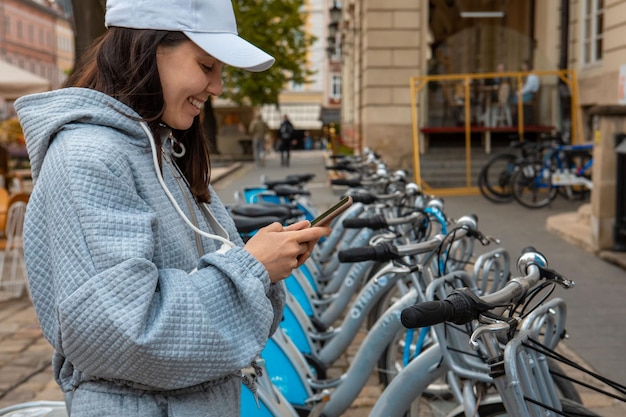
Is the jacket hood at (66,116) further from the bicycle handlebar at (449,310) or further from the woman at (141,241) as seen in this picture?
the bicycle handlebar at (449,310)

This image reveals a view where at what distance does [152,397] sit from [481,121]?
55.9 feet

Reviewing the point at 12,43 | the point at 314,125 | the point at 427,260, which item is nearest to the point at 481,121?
the point at 427,260

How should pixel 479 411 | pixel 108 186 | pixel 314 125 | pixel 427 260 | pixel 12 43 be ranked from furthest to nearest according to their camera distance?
1. pixel 12 43
2. pixel 314 125
3. pixel 427 260
4. pixel 479 411
5. pixel 108 186

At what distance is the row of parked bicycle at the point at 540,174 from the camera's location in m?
13.7

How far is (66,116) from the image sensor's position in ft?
5.50

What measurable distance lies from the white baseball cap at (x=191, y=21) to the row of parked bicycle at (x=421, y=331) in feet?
2.05

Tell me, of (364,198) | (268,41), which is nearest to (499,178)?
(364,198)

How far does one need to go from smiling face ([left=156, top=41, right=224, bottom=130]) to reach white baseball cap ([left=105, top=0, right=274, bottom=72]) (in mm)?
37

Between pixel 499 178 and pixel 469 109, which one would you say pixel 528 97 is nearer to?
pixel 469 109

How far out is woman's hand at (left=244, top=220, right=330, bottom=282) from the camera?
175 centimetres

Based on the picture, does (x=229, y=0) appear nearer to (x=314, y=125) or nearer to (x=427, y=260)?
(x=427, y=260)

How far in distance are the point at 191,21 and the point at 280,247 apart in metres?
0.48

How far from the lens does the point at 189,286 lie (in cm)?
163

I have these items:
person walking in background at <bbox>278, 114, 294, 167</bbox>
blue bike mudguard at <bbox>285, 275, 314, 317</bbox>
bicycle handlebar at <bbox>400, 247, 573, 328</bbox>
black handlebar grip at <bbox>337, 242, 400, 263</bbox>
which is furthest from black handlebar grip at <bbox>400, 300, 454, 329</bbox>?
person walking in background at <bbox>278, 114, 294, 167</bbox>
